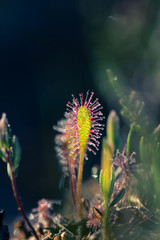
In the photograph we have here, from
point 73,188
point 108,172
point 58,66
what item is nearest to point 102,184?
point 108,172

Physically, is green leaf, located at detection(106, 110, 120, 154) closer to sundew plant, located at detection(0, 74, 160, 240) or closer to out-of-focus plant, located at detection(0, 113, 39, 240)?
sundew plant, located at detection(0, 74, 160, 240)

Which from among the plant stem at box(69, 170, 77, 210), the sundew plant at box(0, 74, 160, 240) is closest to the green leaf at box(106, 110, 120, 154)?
the sundew plant at box(0, 74, 160, 240)

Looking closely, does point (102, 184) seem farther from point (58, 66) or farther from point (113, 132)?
point (58, 66)

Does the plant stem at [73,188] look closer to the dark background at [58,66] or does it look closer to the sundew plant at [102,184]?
the sundew plant at [102,184]

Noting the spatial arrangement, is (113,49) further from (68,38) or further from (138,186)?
(138,186)

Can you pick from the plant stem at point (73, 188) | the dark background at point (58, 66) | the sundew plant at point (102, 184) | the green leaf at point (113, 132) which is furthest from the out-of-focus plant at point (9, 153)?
the dark background at point (58, 66)

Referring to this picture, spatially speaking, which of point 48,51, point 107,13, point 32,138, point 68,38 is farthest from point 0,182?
point 107,13
